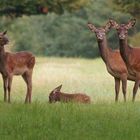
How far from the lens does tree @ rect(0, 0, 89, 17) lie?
105ft

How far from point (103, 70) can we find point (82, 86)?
1069 cm

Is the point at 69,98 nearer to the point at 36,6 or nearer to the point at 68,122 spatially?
the point at 68,122

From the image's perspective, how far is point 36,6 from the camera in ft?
109

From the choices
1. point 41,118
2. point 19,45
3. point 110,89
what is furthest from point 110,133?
point 19,45

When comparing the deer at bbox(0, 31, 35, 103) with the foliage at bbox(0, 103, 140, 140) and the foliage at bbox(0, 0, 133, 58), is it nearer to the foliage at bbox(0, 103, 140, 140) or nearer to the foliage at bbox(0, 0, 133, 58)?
the foliage at bbox(0, 103, 140, 140)

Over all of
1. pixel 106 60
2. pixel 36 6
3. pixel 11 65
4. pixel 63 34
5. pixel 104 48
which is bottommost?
pixel 63 34

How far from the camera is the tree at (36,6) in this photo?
32.0 m

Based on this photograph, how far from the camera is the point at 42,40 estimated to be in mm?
82938

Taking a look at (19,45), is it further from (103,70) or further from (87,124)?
(87,124)

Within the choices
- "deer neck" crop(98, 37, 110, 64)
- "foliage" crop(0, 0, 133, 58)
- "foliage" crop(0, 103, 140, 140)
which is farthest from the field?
"foliage" crop(0, 0, 133, 58)

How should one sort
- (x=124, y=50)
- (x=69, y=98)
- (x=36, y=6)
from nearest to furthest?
1. (x=69, y=98)
2. (x=124, y=50)
3. (x=36, y=6)

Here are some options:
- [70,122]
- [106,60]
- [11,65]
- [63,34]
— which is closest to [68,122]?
[70,122]

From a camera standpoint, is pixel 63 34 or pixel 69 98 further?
pixel 63 34

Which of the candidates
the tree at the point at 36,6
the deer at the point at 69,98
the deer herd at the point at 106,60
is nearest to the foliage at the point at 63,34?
the tree at the point at 36,6
